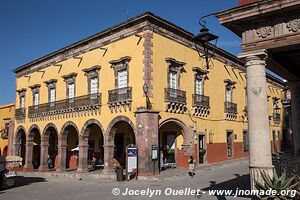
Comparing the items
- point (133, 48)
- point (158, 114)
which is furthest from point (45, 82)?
point (158, 114)

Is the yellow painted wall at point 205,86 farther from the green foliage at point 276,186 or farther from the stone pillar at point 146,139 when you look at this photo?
the green foliage at point 276,186

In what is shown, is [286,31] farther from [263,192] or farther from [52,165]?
[52,165]

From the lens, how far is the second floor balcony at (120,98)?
19.3m

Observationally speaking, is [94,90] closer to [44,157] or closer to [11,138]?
[44,157]

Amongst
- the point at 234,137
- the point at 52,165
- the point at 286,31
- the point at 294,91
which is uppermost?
the point at 286,31

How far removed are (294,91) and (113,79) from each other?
11.7 metres

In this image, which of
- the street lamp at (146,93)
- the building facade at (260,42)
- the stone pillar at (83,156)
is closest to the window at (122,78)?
the street lamp at (146,93)

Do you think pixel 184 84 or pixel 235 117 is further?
pixel 235 117

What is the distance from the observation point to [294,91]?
39.8 feet

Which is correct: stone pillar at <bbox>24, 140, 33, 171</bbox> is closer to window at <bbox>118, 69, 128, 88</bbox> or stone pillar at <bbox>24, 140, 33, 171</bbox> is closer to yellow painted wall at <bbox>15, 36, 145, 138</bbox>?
yellow painted wall at <bbox>15, 36, 145, 138</bbox>

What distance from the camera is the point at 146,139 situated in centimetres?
1811

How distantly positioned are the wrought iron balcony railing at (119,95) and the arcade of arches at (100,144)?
1.11 m

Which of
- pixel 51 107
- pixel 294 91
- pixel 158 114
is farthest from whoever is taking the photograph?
pixel 51 107

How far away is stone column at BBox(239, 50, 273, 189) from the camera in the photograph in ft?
27.1
